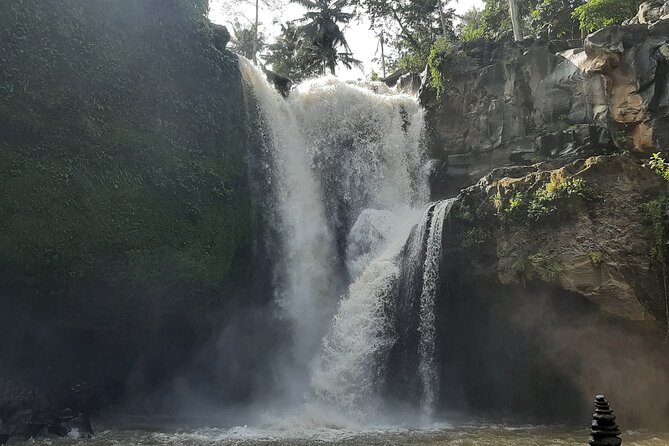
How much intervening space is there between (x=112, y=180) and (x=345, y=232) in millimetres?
7875

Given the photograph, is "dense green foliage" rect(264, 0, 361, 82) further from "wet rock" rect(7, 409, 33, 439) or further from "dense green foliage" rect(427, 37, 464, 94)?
"wet rock" rect(7, 409, 33, 439)

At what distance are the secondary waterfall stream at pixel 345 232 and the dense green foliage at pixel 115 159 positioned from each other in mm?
2090

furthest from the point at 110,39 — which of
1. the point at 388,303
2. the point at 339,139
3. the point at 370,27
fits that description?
the point at 370,27

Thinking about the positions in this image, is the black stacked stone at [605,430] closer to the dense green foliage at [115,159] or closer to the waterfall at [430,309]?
the waterfall at [430,309]

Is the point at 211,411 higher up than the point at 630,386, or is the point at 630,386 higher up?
the point at 630,386

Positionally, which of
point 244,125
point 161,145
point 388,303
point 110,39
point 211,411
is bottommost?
point 211,411

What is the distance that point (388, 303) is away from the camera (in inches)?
608

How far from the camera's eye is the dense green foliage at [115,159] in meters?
13.3

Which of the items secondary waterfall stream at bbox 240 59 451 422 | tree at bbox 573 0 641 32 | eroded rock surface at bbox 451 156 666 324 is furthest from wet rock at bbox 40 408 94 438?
tree at bbox 573 0 641 32

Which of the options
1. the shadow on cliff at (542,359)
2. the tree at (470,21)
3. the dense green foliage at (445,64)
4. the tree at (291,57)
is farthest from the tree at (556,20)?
the shadow on cliff at (542,359)

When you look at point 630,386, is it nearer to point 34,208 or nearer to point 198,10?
point 34,208

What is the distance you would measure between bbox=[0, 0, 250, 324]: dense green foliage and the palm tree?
16.3m

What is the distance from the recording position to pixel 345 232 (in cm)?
1880

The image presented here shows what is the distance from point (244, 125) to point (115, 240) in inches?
235
